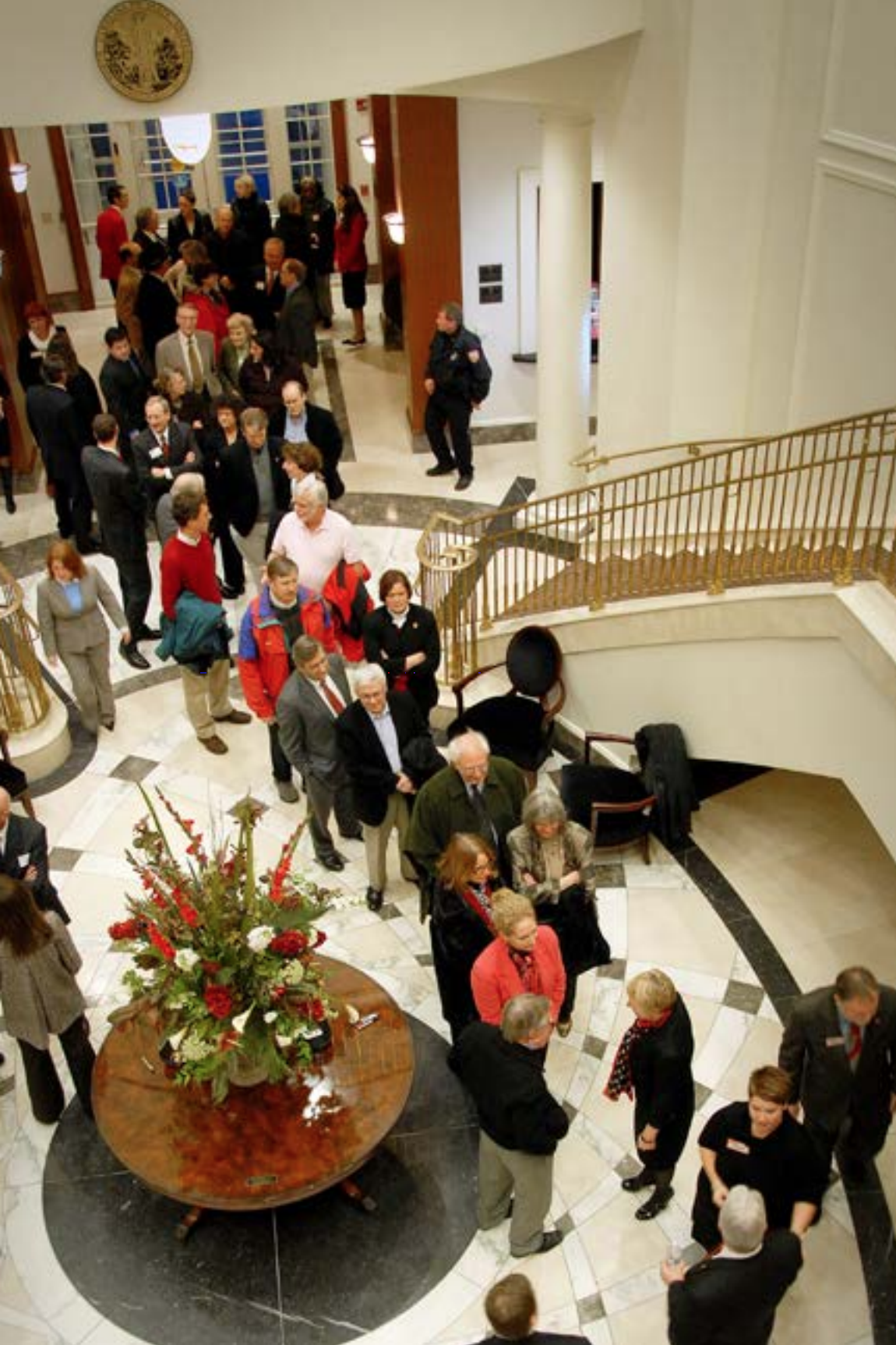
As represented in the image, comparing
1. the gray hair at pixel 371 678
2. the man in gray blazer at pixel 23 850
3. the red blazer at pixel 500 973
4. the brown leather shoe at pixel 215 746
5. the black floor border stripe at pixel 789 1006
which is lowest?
the black floor border stripe at pixel 789 1006

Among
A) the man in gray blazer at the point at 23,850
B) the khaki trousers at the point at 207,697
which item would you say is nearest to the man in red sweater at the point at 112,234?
the khaki trousers at the point at 207,697

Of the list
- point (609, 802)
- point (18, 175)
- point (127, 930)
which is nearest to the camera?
point (127, 930)

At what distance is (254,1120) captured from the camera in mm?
5156

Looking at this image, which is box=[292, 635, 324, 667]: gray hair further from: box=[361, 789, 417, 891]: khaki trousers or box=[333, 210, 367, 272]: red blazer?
box=[333, 210, 367, 272]: red blazer

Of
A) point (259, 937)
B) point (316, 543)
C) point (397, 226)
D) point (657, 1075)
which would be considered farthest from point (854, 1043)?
point (397, 226)

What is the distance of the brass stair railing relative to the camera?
22.8 ft

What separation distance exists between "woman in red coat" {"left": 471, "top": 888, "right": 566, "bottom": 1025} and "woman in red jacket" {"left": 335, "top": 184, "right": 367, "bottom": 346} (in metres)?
11.7

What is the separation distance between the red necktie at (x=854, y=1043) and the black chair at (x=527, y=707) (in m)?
3.08

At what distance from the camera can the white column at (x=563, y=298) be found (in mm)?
9969

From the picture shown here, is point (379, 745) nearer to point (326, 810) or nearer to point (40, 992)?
point (326, 810)

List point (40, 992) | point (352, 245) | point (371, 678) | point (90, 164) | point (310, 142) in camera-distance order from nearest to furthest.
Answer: point (40, 992) → point (371, 678) → point (352, 245) → point (90, 164) → point (310, 142)

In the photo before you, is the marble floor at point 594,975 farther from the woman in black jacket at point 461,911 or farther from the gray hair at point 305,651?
the gray hair at point 305,651

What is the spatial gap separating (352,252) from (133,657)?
7.80 metres

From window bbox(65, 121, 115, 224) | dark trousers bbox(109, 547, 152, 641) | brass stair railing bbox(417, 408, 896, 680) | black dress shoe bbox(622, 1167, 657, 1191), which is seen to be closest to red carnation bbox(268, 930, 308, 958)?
black dress shoe bbox(622, 1167, 657, 1191)
